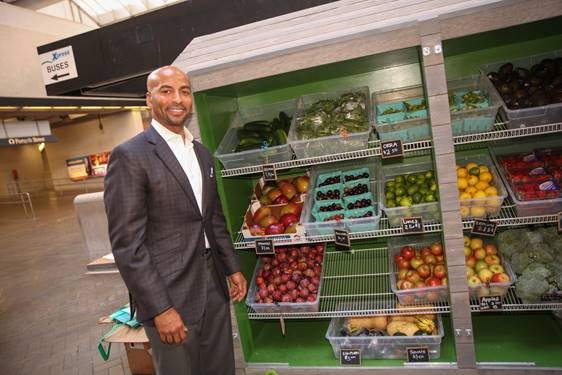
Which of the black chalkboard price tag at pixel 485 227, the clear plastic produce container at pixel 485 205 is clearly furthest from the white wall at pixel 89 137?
the black chalkboard price tag at pixel 485 227

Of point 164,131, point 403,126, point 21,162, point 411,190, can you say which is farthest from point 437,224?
point 21,162

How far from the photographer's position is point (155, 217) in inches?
77.2

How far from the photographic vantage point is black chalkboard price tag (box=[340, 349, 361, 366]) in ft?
8.41

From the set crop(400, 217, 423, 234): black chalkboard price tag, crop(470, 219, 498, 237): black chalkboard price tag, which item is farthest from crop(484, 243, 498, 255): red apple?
crop(400, 217, 423, 234): black chalkboard price tag

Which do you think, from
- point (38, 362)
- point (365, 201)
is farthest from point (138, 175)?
point (38, 362)

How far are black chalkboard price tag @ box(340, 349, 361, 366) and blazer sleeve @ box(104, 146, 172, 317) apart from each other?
1337 mm

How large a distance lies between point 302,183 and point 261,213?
412 millimetres

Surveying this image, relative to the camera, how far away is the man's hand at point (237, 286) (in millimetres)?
2461

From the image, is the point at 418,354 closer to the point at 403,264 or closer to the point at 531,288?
the point at 403,264

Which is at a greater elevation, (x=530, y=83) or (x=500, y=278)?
(x=530, y=83)

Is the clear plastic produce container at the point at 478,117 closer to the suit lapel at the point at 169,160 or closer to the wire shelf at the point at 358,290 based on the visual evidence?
the wire shelf at the point at 358,290

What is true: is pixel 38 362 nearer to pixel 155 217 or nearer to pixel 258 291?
pixel 258 291

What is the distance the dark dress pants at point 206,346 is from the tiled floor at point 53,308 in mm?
1494

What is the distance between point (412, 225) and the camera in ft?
7.56
